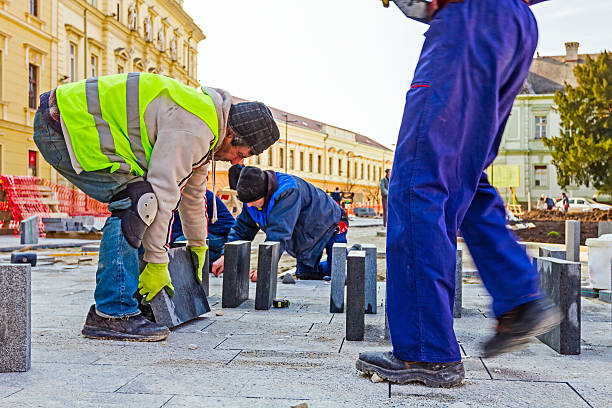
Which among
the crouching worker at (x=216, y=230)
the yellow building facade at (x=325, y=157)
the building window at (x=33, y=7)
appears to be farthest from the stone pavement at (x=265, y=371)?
the yellow building facade at (x=325, y=157)

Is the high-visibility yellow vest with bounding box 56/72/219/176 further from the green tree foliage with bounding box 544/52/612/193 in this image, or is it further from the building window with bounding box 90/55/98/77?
the building window with bounding box 90/55/98/77

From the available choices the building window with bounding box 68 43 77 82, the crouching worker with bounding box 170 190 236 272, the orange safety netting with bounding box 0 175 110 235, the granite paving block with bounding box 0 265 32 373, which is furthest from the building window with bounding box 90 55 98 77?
the granite paving block with bounding box 0 265 32 373

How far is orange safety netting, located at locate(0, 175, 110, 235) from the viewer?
55.6 ft

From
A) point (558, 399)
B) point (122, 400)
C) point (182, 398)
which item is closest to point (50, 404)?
point (122, 400)

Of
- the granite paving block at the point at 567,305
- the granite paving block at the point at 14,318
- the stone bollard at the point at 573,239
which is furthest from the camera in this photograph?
the stone bollard at the point at 573,239

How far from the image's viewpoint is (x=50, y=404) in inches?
76.5

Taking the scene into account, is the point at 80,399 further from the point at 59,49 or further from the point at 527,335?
the point at 59,49

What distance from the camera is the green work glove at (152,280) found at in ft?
10.7

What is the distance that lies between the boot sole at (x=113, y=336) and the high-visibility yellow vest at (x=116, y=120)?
0.80 m

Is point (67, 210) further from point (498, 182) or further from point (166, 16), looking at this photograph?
point (166, 16)

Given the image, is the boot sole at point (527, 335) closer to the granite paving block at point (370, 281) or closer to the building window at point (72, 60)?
A: the granite paving block at point (370, 281)

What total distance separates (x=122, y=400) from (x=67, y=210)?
20.4 meters

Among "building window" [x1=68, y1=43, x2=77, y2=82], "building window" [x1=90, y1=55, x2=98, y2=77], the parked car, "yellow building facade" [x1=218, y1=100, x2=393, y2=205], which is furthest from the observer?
"yellow building facade" [x1=218, y1=100, x2=393, y2=205]

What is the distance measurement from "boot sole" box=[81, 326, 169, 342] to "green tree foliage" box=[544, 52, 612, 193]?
31508 mm
